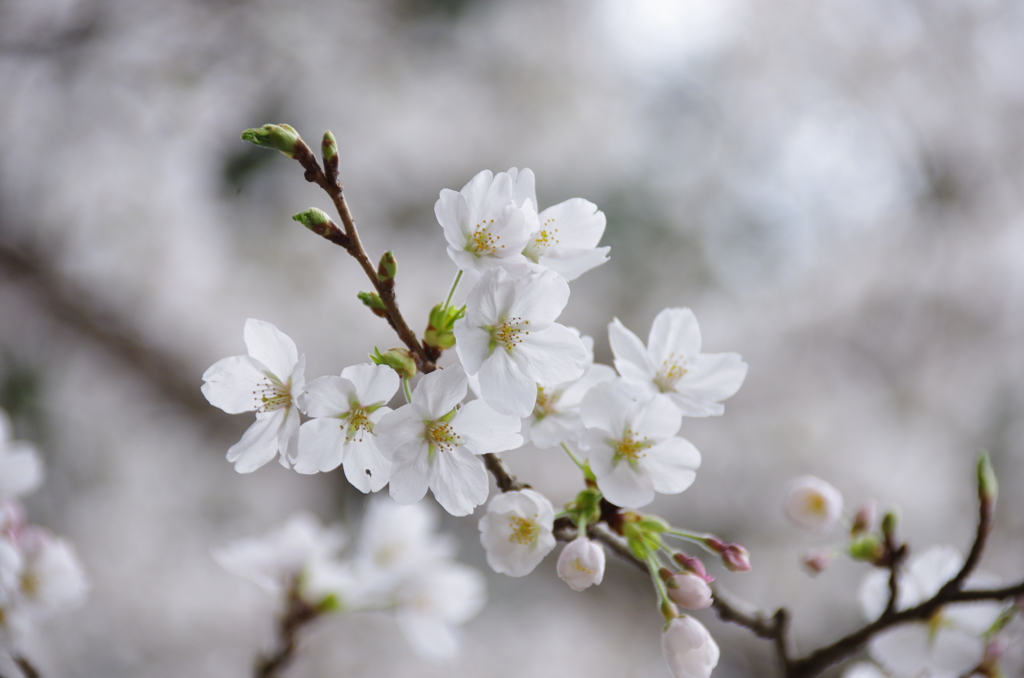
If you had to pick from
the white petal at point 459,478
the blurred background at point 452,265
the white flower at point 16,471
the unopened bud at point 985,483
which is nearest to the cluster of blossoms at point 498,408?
the white petal at point 459,478

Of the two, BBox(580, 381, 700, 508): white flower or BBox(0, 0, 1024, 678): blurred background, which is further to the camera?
BBox(0, 0, 1024, 678): blurred background

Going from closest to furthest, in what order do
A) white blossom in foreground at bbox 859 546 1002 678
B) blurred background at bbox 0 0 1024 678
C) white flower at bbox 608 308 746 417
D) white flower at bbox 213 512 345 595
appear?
white flower at bbox 608 308 746 417 → white blossom in foreground at bbox 859 546 1002 678 → white flower at bbox 213 512 345 595 → blurred background at bbox 0 0 1024 678

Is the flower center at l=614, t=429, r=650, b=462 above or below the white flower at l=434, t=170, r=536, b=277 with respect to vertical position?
below

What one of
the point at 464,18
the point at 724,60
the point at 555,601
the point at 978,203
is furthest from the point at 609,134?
the point at 555,601

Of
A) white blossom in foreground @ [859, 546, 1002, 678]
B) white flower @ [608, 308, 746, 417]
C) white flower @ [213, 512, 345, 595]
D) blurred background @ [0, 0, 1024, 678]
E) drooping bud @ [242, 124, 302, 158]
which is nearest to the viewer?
drooping bud @ [242, 124, 302, 158]

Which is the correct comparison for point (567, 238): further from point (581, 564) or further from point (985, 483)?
point (985, 483)

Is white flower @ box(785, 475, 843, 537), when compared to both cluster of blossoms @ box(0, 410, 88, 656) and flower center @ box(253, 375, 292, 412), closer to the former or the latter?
flower center @ box(253, 375, 292, 412)

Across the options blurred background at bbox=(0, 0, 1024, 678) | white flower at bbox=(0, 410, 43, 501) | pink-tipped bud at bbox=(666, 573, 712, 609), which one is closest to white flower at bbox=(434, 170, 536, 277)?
pink-tipped bud at bbox=(666, 573, 712, 609)
